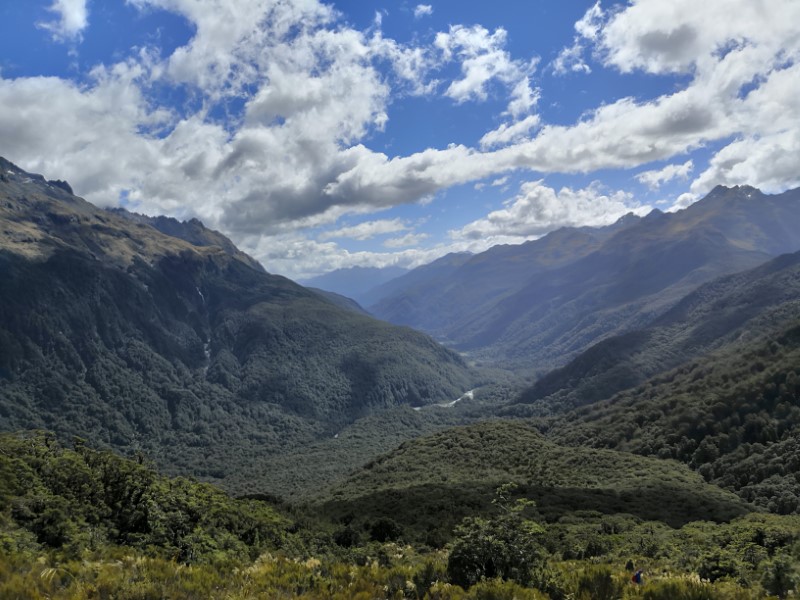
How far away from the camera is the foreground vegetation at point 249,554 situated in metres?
15.8

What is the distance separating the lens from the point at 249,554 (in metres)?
33.0

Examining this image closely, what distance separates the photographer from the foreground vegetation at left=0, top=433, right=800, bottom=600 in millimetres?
15781

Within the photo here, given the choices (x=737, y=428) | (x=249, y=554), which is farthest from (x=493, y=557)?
(x=737, y=428)

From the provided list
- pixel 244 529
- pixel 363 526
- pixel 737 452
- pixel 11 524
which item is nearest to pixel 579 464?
pixel 737 452

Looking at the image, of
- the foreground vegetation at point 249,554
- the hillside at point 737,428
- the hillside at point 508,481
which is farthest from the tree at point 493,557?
the hillside at point 737,428

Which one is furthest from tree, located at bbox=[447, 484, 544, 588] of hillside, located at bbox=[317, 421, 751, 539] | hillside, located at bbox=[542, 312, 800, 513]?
hillside, located at bbox=[542, 312, 800, 513]

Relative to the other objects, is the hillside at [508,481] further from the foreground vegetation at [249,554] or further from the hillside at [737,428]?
the foreground vegetation at [249,554]

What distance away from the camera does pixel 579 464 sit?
132 metres

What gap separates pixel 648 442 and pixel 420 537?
421 feet

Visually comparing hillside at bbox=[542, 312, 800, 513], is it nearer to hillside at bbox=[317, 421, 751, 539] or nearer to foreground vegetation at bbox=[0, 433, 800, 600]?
hillside at bbox=[317, 421, 751, 539]

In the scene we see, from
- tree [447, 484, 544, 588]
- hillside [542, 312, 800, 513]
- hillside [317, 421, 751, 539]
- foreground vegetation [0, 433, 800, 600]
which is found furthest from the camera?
hillside [542, 312, 800, 513]

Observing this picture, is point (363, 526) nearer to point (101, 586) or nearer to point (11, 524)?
point (11, 524)

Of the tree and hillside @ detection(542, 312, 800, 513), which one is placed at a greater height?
the tree

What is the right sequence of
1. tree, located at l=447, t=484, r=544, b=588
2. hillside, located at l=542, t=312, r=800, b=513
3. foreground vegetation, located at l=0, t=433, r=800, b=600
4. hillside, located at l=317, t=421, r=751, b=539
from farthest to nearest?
hillside, located at l=542, t=312, r=800, b=513
hillside, located at l=317, t=421, r=751, b=539
tree, located at l=447, t=484, r=544, b=588
foreground vegetation, located at l=0, t=433, r=800, b=600
